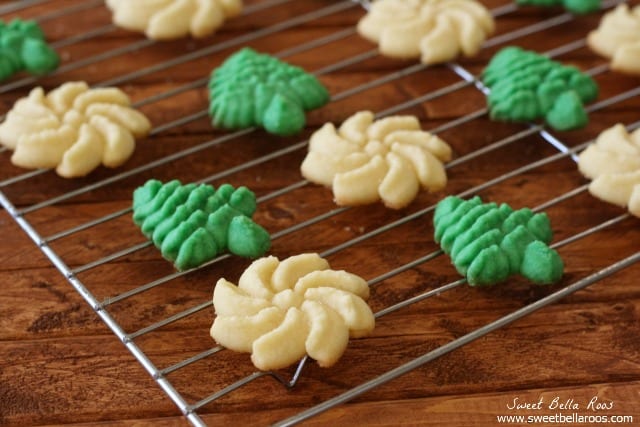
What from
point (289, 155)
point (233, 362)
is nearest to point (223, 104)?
point (289, 155)

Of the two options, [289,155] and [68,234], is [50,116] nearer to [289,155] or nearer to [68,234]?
[68,234]

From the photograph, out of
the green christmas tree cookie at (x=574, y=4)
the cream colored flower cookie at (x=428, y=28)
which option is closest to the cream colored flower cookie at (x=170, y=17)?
the cream colored flower cookie at (x=428, y=28)

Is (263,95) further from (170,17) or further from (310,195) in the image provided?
(170,17)

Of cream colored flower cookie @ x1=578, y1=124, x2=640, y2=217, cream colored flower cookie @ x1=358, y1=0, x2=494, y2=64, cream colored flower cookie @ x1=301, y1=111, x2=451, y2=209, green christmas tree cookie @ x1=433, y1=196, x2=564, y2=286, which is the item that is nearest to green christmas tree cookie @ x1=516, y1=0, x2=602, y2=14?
cream colored flower cookie @ x1=358, y1=0, x2=494, y2=64

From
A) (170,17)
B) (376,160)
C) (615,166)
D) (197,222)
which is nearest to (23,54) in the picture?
(170,17)

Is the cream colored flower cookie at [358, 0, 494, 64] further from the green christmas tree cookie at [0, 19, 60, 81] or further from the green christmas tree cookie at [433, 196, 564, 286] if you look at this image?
the green christmas tree cookie at [0, 19, 60, 81]

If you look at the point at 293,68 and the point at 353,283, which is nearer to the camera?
the point at 353,283

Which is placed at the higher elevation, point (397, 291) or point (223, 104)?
point (223, 104)
